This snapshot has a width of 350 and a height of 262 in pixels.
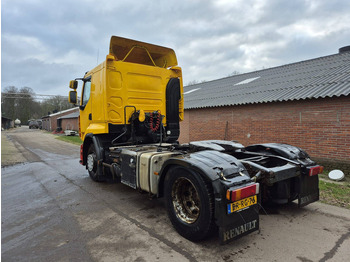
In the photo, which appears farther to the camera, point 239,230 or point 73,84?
point 73,84

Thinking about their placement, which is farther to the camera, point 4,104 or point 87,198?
point 4,104

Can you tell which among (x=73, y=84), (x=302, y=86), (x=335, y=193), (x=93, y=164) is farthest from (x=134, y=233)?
(x=302, y=86)

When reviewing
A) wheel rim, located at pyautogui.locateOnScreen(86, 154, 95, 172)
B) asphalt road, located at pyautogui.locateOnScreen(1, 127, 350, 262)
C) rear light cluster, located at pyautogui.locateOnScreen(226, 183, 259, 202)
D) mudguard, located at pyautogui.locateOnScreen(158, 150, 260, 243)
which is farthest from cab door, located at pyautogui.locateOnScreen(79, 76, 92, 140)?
rear light cluster, located at pyautogui.locateOnScreen(226, 183, 259, 202)

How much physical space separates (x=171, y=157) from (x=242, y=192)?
1.21 m

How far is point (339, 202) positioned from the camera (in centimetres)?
443

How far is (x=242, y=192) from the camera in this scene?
261 centimetres

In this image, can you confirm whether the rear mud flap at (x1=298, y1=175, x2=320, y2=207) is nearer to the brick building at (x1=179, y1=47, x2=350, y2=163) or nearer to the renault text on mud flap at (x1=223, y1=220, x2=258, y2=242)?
the renault text on mud flap at (x1=223, y1=220, x2=258, y2=242)

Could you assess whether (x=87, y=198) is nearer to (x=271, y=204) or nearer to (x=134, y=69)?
(x=134, y=69)

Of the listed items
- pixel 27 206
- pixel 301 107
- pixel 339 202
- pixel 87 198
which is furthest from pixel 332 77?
pixel 27 206

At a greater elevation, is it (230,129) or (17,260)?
(230,129)

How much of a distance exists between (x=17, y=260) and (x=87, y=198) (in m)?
2.21


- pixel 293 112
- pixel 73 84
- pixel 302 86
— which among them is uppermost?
pixel 302 86

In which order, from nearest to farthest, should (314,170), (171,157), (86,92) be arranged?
(171,157), (314,170), (86,92)

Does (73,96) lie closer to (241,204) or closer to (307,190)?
(241,204)
